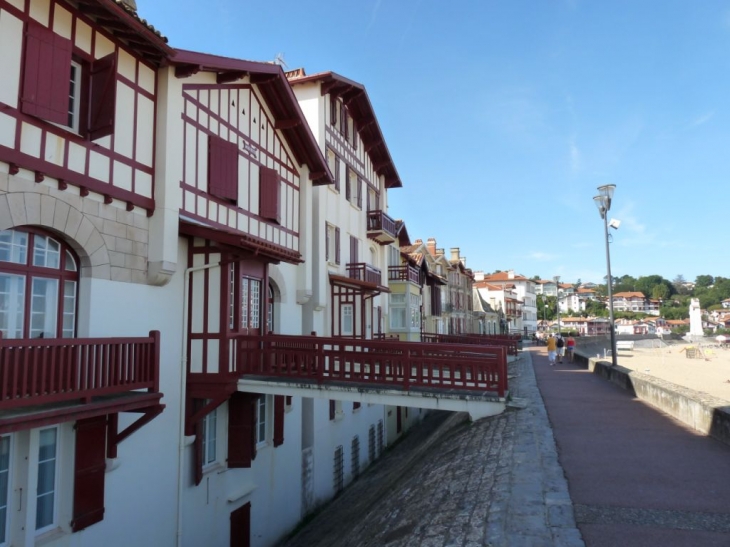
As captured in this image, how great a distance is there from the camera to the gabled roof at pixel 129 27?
709 centimetres

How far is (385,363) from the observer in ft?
30.0

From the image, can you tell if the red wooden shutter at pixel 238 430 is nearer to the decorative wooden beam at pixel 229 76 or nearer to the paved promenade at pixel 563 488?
the paved promenade at pixel 563 488

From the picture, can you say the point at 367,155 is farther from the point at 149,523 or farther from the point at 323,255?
the point at 149,523

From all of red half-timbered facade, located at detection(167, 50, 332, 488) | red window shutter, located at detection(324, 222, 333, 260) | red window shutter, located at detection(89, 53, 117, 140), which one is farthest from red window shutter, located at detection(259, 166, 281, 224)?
red window shutter, located at detection(324, 222, 333, 260)

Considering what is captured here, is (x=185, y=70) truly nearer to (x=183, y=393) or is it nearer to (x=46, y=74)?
(x=46, y=74)

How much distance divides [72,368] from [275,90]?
8.14 meters

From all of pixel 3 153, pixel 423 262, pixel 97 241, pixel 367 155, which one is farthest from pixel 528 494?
pixel 423 262

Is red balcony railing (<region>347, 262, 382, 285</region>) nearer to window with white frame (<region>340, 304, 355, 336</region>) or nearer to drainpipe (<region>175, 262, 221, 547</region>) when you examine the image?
window with white frame (<region>340, 304, 355, 336</region>)

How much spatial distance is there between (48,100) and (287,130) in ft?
22.2

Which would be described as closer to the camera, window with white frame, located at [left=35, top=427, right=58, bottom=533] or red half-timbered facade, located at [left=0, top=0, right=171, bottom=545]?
red half-timbered facade, located at [left=0, top=0, right=171, bottom=545]

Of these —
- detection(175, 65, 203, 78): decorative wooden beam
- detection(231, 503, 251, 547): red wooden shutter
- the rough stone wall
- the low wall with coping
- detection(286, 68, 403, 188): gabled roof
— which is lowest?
detection(231, 503, 251, 547): red wooden shutter

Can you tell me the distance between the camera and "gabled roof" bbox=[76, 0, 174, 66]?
7.09 metres

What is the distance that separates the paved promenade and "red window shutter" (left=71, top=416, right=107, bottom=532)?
12.8 ft

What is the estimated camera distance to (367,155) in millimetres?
21391
